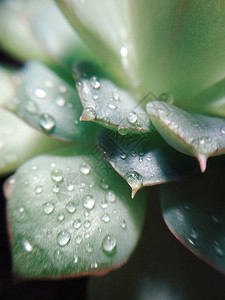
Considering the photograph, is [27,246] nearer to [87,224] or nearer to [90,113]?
[87,224]

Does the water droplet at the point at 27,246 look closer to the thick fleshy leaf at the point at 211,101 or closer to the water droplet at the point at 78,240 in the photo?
the water droplet at the point at 78,240

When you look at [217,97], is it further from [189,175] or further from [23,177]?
[23,177]

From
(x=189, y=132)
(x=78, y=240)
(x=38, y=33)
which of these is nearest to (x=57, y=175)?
(x=78, y=240)

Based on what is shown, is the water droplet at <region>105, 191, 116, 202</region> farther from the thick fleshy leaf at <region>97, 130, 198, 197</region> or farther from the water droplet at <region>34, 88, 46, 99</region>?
the water droplet at <region>34, 88, 46, 99</region>

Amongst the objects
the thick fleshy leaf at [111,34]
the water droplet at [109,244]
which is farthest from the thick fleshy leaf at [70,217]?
the thick fleshy leaf at [111,34]

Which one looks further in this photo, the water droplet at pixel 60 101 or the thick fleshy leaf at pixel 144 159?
the water droplet at pixel 60 101

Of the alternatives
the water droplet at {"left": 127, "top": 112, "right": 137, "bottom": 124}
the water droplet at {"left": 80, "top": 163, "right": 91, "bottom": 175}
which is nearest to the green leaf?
the water droplet at {"left": 80, "top": 163, "right": 91, "bottom": 175}
